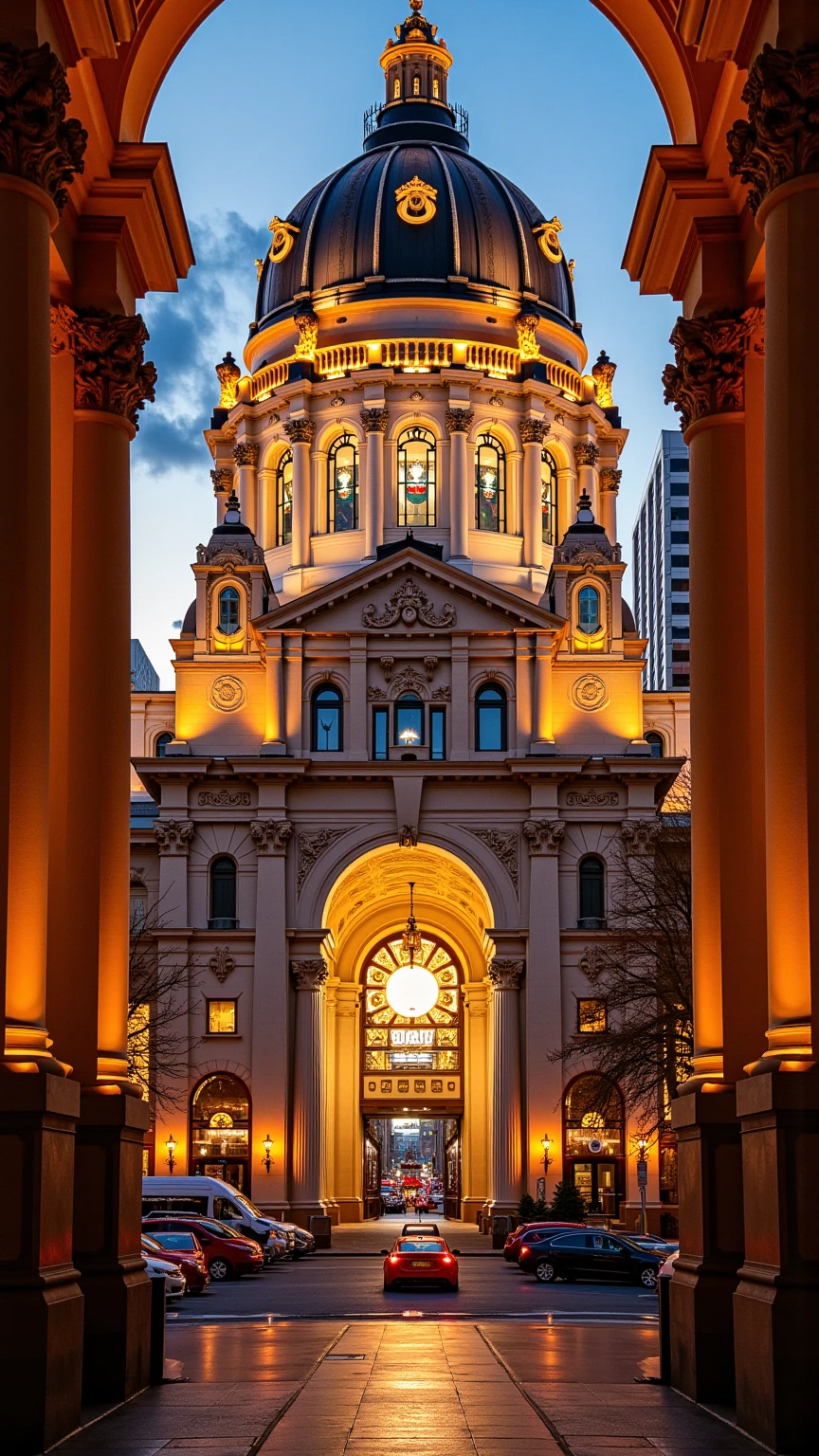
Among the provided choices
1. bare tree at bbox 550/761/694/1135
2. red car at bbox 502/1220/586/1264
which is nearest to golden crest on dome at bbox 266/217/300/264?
bare tree at bbox 550/761/694/1135

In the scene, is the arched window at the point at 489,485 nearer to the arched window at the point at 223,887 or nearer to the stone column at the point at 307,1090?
the arched window at the point at 223,887

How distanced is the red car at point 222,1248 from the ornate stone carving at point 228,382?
56.5 meters

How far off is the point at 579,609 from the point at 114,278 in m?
62.2

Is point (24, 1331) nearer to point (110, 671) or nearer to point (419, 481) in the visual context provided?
point (110, 671)

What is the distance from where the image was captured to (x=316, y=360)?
93.9m

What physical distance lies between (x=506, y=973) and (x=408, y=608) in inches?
558

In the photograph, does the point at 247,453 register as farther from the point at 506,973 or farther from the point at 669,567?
the point at 669,567

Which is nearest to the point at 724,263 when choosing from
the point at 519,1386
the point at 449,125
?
the point at 519,1386

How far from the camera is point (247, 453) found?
9575cm

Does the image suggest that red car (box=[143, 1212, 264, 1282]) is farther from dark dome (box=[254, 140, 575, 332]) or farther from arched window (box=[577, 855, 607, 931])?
dark dome (box=[254, 140, 575, 332])

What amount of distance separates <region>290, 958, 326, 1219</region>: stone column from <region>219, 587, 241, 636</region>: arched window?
1472 cm

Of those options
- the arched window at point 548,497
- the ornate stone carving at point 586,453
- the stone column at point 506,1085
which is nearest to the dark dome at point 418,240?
the ornate stone carving at point 586,453

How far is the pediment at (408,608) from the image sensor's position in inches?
3002

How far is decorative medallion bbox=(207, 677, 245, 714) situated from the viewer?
7906 cm
